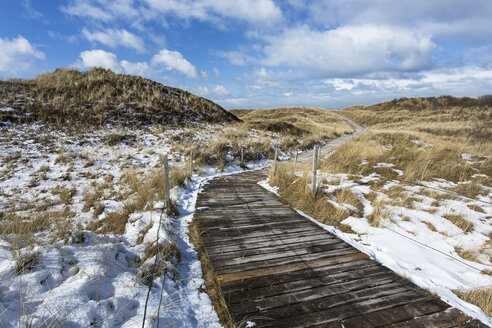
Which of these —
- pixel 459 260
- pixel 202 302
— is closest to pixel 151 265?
pixel 202 302

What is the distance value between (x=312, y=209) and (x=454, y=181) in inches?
219

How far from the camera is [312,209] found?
6324mm

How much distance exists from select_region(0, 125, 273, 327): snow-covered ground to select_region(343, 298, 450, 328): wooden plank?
1726mm

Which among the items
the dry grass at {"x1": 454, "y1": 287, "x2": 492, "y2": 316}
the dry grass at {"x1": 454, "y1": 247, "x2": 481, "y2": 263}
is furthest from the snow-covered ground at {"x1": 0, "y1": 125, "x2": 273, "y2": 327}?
the dry grass at {"x1": 454, "y1": 247, "x2": 481, "y2": 263}

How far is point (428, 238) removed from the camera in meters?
4.81

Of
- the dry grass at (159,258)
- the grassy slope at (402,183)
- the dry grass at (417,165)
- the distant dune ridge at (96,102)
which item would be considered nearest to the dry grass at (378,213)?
the grassy slope at (402,183)

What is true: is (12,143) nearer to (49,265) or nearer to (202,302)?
(49,265)

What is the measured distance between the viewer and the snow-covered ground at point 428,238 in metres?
3.52

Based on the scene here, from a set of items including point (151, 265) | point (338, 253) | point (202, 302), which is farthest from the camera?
point (338, 253)

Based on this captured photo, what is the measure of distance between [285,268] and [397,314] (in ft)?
5.02

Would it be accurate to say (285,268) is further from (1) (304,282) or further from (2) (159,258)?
(2) (159,258)

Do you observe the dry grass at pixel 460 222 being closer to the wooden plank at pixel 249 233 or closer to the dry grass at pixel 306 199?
the dry grass at pixel 306 199

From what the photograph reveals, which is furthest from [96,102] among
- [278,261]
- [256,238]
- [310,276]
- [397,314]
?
[397,314]

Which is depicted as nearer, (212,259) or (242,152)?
(212,259)
